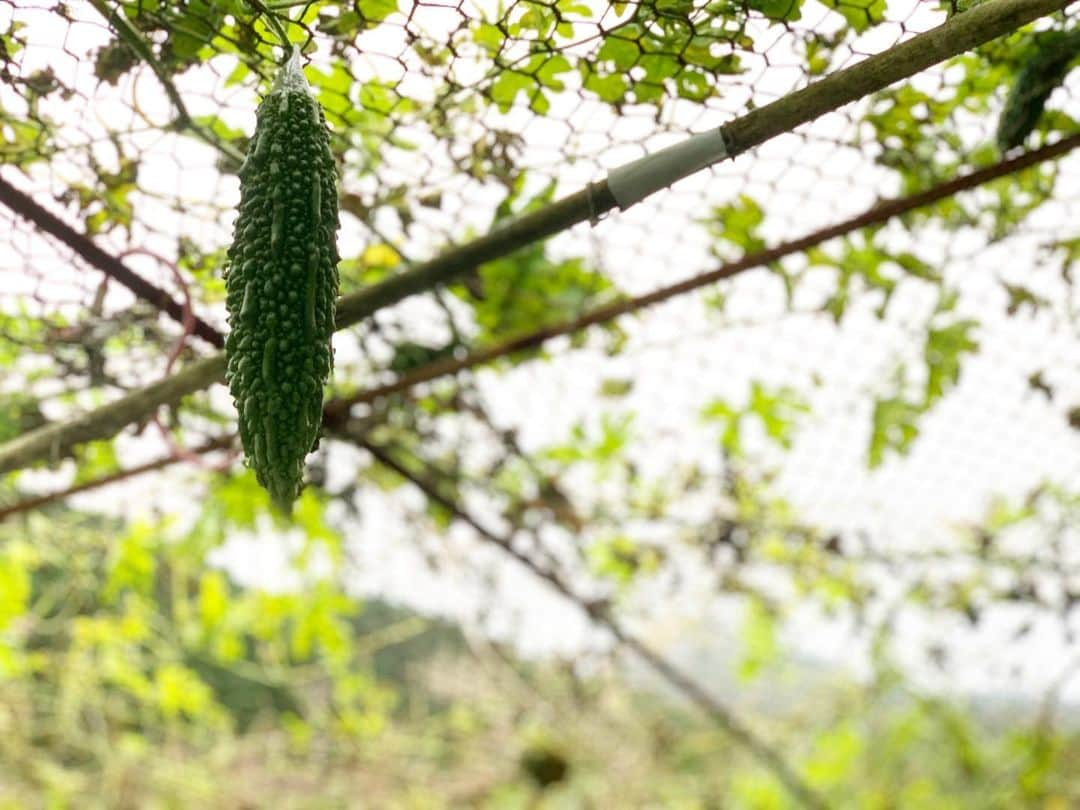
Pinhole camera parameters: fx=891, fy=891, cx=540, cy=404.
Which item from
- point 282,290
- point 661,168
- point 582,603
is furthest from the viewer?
point 582,603

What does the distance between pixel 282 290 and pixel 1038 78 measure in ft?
2.67

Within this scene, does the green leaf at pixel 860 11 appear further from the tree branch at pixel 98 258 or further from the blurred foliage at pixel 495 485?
the tree branch at pixel 98 258

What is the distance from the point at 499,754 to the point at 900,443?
8.26 feet

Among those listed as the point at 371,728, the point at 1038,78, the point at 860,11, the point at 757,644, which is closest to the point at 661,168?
the point at 860,11

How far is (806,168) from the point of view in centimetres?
115

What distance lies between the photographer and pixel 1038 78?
0.94 metres

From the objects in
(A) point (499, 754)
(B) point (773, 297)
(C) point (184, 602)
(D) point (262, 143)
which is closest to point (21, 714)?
(C) point (184, 602)

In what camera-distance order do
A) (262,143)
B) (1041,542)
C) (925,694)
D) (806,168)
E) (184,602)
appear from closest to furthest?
1. (262,143)
2. (806,168)
3. (1041,542)
4. (184,602)
5. (925,694)

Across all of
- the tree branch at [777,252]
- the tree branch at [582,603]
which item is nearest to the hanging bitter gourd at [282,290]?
the tree branch at [777,252]

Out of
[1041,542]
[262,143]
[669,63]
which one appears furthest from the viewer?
[1041,542]

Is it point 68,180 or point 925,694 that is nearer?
point 68,180

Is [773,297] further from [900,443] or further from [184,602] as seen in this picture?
[184,602]

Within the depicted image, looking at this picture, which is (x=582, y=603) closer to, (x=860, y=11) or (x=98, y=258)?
(x=98, y=258)

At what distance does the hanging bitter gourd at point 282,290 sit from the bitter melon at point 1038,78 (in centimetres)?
74
